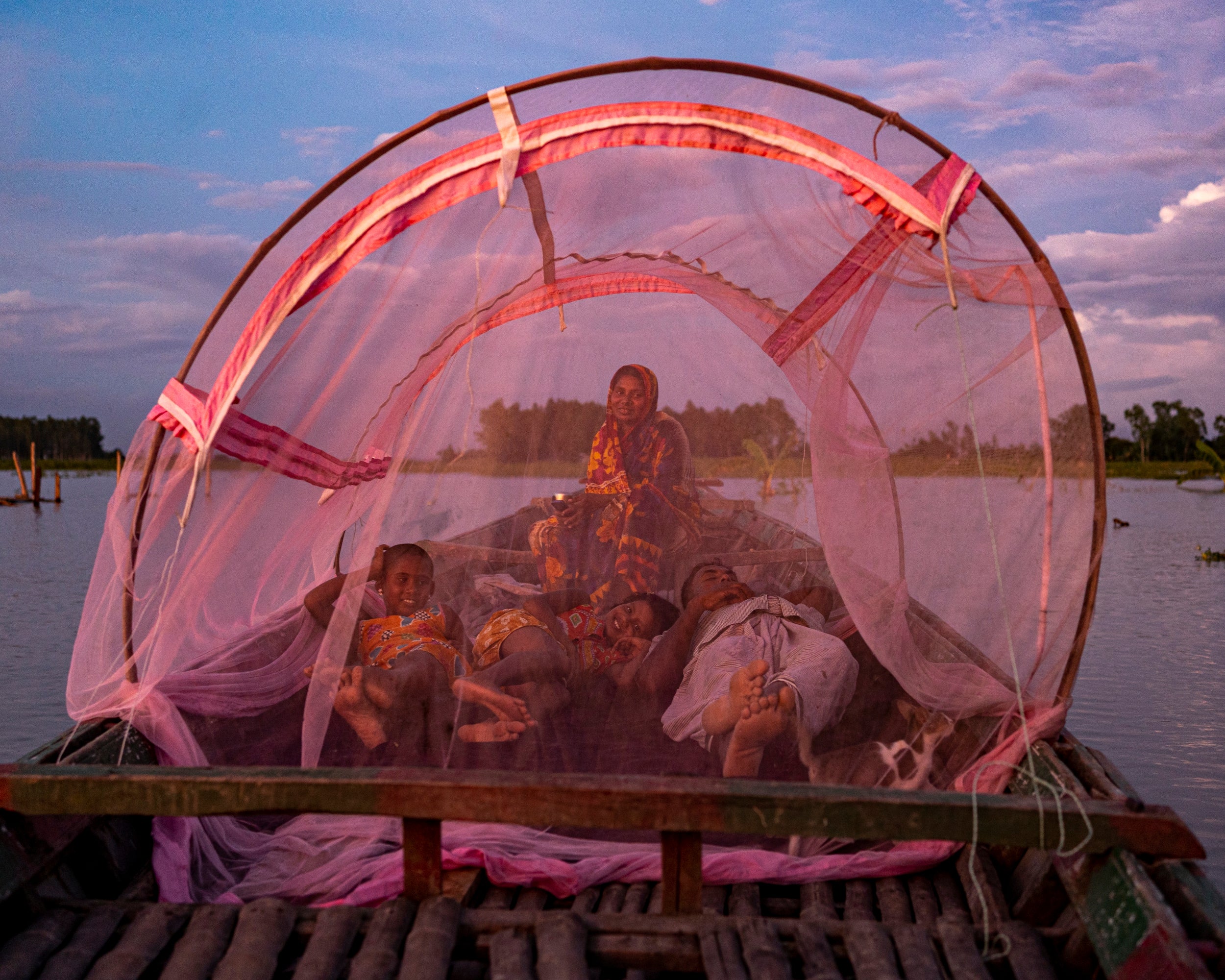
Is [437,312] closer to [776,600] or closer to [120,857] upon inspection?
[776,600]

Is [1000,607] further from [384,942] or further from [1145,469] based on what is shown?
[1145,469]

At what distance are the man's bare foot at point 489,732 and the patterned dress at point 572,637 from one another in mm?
298

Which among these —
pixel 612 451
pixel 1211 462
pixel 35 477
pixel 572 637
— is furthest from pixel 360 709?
pixel 35 477

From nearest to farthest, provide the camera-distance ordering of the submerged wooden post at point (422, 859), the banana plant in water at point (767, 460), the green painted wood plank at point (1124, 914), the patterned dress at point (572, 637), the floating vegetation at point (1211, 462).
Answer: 1. the green painted wood plank at point (1124, 914)
2. the submerged wooden post at point (422, 859)
3. the patterned dress at point (572, 637)
4. the banana plant in water at point (767, 460)
5. the floating vegetation at point (1211, 462)

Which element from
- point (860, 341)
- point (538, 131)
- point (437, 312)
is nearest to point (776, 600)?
point (860, 341)

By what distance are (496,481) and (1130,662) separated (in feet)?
22.1

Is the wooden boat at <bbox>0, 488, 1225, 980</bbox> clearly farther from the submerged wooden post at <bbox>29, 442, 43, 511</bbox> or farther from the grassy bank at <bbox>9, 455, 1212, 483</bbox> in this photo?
the submerged wooden post at <bbox>29, 442, 43, 511</bbox>

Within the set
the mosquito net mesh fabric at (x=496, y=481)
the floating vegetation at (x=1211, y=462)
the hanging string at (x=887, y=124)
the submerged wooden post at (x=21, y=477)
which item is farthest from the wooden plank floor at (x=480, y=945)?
the submerged wooden post at (x=21, y=477)

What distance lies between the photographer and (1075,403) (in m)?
2.49

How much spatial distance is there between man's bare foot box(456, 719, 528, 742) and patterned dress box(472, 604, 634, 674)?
0.98 feet

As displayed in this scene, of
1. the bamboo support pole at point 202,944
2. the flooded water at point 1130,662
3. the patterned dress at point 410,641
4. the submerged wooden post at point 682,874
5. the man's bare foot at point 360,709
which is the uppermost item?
the patterned dress at point 410,641

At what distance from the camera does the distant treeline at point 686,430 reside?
323 centimetres

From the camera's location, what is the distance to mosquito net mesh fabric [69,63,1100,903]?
230 centimetres

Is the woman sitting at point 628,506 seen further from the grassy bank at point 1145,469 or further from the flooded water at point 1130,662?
the grassy bank at point 1145,469
